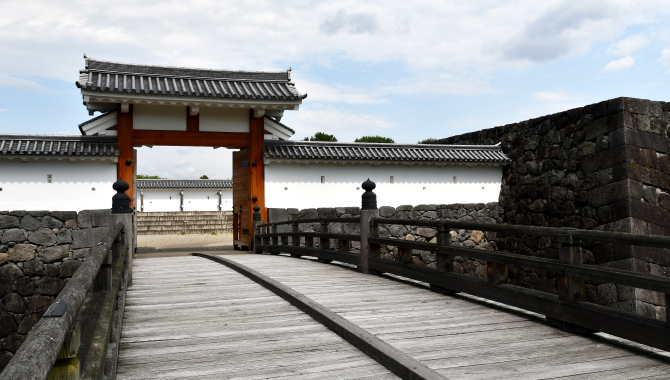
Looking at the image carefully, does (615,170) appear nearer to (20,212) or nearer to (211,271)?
(211,271)

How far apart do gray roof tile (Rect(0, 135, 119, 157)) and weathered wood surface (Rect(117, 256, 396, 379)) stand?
6.93 m

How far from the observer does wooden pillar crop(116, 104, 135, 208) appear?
1332 cm

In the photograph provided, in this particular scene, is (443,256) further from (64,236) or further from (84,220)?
(64,236)

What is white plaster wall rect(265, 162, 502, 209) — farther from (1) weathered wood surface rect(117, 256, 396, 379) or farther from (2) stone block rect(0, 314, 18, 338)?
(1) weathered wood surface rect(117, 256, 396, 379)

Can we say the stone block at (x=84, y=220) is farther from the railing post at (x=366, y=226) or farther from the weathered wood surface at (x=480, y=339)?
the weathered wood surface at (x=480, y=339)

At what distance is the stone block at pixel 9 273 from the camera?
34.6 ft

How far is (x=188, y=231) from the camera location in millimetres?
29984

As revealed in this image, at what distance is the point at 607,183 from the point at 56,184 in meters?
12.5

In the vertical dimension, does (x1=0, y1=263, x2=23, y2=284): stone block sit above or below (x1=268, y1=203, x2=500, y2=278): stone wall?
below

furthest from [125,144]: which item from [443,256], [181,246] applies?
[443,256]

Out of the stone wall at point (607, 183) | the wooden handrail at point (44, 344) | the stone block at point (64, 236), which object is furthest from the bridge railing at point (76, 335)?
the stone wall at point (607, 183)

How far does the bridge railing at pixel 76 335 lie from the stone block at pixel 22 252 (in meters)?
7.12

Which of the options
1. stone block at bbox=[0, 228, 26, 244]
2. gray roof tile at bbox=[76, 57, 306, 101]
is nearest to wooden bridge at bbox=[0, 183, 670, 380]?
stone block at bbox=[0, 228, 26, 244]

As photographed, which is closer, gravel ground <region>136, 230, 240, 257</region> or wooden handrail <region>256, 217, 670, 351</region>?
wooden handrail <region>256, 217, 670, 351</region>
